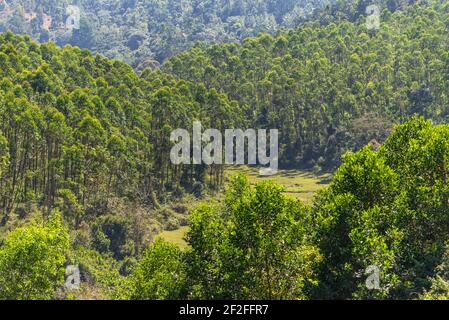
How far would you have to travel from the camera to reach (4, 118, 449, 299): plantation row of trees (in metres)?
24.0

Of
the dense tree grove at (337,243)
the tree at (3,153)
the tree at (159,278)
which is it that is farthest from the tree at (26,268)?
the tree at (3,153)

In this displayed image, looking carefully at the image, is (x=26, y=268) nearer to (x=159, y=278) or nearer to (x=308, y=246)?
(x=159, y=278)

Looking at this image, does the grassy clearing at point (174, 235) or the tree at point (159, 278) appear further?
the grassy clearing at point (174, 235)

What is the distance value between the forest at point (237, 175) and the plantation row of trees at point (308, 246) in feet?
0.28

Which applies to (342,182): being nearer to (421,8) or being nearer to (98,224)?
(98,224)

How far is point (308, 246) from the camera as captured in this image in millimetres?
28812

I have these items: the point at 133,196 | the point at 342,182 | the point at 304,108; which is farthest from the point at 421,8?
the point at 342,182

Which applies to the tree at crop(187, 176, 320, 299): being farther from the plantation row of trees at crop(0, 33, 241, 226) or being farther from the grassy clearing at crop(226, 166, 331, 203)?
the grassy clearing at crop(226, 166, 331, 203)

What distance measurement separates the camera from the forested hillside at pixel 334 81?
315 ft

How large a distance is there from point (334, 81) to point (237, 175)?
77.5 meters

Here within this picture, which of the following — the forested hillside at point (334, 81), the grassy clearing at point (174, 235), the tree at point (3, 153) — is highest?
the forested hillside at point (334, 81)

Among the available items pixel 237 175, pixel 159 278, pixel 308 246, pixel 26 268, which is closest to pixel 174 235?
pixel 237 175

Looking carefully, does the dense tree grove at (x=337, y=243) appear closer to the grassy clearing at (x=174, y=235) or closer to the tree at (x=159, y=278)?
the tree at (x=159, y=278)

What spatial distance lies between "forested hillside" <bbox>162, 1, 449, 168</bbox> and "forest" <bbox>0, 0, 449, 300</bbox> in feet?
1.36
